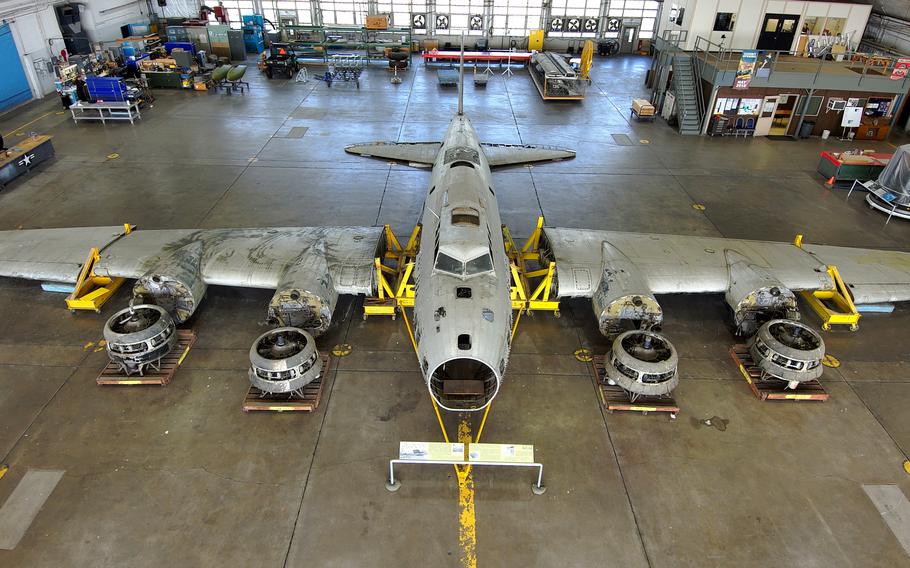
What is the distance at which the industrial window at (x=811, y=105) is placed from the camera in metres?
26.0

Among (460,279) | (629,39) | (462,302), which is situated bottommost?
(462,302)

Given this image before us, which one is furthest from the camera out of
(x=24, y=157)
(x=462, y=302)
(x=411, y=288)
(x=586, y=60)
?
(x=586, y=60)

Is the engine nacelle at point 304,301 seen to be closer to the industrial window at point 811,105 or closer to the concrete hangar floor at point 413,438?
the concrete hangar floor at point 413,438

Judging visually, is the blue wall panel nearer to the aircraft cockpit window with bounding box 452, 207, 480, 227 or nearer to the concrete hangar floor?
the concrete hangar floor

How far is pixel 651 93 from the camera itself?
33.5 metres

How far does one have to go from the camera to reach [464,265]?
1037cm

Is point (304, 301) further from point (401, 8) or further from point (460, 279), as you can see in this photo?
point (401, 8)

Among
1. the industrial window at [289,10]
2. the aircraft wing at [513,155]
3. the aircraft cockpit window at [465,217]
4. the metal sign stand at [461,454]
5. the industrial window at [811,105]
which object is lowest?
the metal sign stand at [461,454]

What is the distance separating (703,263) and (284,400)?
35.3 feet

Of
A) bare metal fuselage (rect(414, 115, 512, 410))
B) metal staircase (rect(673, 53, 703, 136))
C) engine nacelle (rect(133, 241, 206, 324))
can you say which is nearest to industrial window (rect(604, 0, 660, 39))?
metal staircase (rect(673, 53, 703, 136))

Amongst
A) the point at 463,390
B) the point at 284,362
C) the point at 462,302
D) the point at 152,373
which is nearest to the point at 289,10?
the point at 152,373

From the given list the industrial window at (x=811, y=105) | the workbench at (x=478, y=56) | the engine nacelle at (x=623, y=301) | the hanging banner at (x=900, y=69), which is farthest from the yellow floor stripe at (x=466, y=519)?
the workbench at (x=478, y=56)

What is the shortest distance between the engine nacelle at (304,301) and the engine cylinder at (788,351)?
32.3 feet

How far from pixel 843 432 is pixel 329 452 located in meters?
10.5
